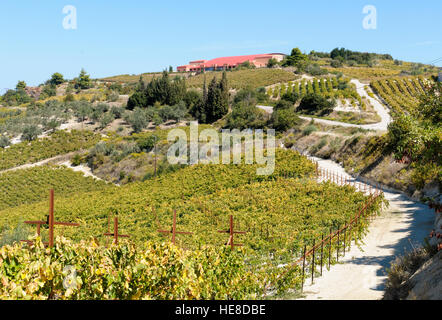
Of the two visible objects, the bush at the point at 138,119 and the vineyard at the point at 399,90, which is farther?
the bush at the point at 138,119

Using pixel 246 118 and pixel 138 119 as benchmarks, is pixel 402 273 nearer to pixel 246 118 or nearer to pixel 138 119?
pixel 246 118

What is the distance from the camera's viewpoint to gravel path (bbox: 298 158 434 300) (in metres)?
9.32

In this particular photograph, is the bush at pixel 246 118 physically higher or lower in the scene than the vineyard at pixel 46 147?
higher

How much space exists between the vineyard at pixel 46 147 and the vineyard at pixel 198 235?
76.0 ft

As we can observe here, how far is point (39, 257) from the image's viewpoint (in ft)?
20.7

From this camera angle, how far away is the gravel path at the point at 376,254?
9320 millimetres

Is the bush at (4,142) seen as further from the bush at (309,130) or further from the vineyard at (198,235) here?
the bush at (309,130)

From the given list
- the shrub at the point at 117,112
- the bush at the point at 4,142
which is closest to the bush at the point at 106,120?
the shrub at the point at 117,112

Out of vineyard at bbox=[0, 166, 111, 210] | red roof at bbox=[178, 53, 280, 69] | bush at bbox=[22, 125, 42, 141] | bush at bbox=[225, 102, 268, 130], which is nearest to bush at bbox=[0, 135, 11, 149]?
bush at bbox=[22, 125, 42, 141]

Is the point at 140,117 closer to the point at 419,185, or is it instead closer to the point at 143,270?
the point at 419,185

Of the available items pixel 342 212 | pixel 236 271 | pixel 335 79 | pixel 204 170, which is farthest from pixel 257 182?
pixel 335 79

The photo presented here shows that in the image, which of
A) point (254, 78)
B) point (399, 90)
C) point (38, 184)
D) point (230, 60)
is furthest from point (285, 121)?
point (230, 60)

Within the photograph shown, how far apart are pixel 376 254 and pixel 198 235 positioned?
23.9 ft
